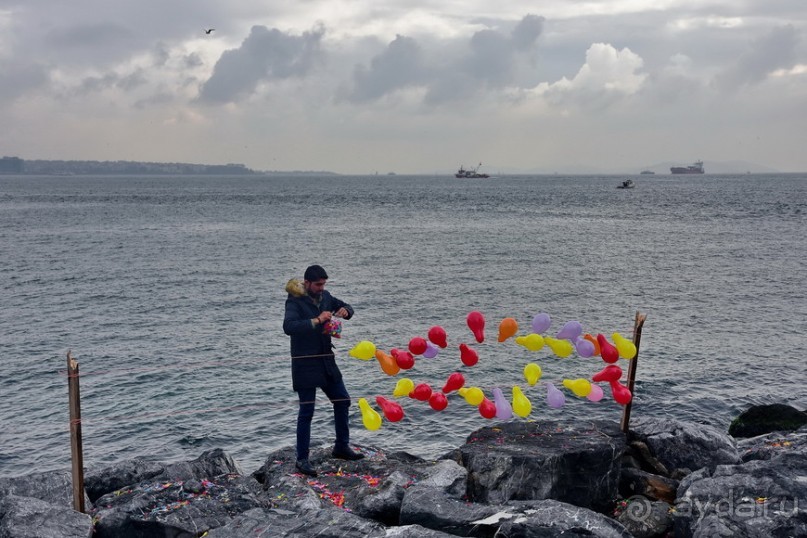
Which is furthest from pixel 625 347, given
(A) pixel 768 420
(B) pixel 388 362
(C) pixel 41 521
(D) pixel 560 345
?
(C) pixel 41 521

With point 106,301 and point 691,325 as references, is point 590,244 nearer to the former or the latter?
point 691,325

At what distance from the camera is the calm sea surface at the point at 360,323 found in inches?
697

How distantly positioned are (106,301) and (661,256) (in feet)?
122

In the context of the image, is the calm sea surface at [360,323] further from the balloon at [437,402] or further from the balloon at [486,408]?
the balloon at [437,402]

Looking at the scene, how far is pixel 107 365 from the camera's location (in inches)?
913

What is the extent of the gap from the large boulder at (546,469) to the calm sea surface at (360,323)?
594cm

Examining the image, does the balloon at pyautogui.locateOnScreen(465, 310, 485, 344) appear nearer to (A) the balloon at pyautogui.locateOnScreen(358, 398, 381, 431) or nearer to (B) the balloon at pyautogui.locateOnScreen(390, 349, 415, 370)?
(B) the balloon at pyautogui.locateOnScreen(390, 349, 415, 370)

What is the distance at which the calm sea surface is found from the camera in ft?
58.1

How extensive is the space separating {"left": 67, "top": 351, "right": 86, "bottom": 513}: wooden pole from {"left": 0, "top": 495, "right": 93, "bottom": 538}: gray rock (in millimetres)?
441

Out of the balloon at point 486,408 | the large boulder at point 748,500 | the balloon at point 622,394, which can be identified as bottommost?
the large boulder at point 748,500

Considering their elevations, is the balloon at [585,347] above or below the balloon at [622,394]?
above

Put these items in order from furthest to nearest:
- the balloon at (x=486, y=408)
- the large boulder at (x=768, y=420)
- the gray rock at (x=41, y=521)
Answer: the large boulder at (x=768, y=420) < the balloon at (x=486, y=408) < the gray rock at (x=41, y=521)

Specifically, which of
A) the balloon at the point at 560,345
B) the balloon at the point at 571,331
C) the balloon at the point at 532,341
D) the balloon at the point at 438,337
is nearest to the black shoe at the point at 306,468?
the balloon at the point at 438,337

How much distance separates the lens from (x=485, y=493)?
934cm
